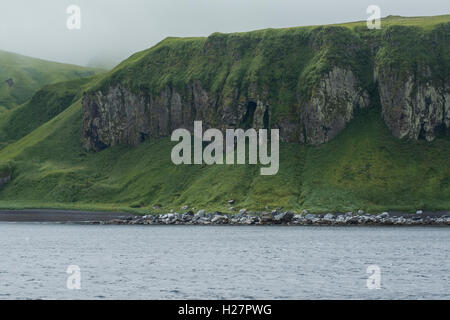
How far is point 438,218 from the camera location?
7761 inches

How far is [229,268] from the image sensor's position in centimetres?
8600

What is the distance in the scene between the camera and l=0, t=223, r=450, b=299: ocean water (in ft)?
213

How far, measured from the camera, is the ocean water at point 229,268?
6481 cm

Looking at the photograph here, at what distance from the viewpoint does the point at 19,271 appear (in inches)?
3246
